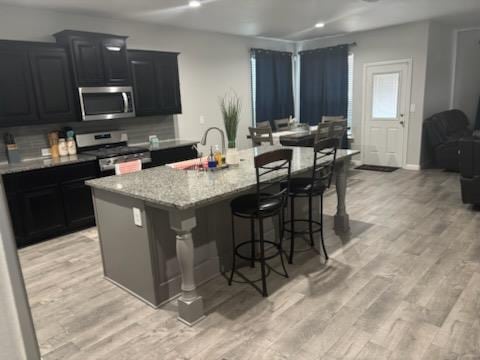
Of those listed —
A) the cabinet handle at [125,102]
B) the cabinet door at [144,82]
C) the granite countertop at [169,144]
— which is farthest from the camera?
the granite countertop at [169,144]

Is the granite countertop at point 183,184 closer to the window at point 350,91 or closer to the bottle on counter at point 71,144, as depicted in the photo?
the bottle on counter at point 71,144

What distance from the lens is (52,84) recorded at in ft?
13.8

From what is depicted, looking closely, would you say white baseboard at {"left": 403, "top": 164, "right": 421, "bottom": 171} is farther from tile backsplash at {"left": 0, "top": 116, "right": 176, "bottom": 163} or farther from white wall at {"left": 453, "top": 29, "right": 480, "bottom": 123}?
tile backsplash at {"left": 0, "top": 116, "right": 176, "bottom": 163}

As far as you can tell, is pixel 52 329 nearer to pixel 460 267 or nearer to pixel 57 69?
pixel 57 69

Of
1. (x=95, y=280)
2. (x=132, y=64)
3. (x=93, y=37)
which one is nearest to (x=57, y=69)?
(x=93, y=37)

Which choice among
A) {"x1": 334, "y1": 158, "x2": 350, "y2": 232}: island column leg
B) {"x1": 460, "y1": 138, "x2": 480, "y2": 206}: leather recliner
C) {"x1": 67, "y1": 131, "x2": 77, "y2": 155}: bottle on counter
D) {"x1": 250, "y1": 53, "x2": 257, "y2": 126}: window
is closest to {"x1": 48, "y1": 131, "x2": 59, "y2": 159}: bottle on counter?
{"x1": 67, "y1": 131, "x2": 77, "y2": 155}: bottle on counter

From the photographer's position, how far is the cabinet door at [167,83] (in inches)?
206

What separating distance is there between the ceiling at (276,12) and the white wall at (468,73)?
1.96 feet

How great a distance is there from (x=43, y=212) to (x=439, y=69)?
23.6 feet

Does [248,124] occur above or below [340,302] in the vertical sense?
above

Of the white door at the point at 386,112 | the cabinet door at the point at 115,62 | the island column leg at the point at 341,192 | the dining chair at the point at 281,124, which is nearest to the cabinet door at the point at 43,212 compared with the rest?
the cabinet door at the point at 115,62

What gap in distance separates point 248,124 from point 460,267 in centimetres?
487

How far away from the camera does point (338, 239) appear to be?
12.5ft

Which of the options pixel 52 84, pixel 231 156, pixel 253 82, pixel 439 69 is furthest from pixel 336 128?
pixel 52 84
